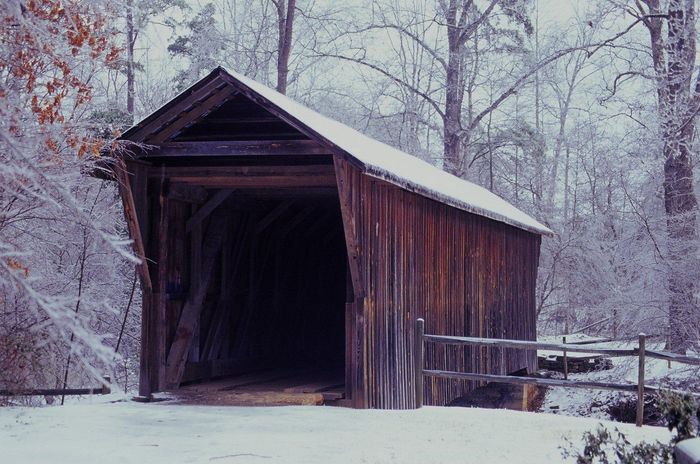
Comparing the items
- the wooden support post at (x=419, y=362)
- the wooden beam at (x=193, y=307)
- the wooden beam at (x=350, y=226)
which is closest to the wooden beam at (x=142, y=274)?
the wooden beam at (x=193, y=307)

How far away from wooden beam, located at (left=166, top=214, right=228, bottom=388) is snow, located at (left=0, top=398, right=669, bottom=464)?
78 centimetres

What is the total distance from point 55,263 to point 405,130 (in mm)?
20066

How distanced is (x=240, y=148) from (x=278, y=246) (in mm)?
4056

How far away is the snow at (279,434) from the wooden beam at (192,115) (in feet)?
10.7

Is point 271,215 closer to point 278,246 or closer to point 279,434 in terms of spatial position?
point 278,246

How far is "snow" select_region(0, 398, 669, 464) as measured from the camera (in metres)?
7.71

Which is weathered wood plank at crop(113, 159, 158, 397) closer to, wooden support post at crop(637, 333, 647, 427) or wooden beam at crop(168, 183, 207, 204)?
wooden beam at crop(168, 183, 207, 204)

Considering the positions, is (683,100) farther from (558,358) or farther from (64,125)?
(64,125)

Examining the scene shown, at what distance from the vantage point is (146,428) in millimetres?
9078

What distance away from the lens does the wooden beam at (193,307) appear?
38.3 ft

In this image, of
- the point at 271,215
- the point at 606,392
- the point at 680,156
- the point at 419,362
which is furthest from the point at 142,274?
the point at 680,156

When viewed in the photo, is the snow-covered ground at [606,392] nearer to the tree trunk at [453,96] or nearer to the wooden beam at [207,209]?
the wooden beam at [207,209]

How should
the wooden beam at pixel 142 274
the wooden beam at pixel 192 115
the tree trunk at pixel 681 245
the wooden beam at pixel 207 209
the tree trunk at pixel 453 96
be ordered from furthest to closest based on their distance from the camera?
1. the tree trunk at pixel 453 96
2. the tree trunk at pixel 681 245
3. the wooden beam at pixel 207 209
4. the wooden beam at pixel 142 274
5. the wooden beam at pixel 192 115

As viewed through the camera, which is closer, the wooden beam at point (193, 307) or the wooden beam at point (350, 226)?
the wooden beam at point (350, 226)
